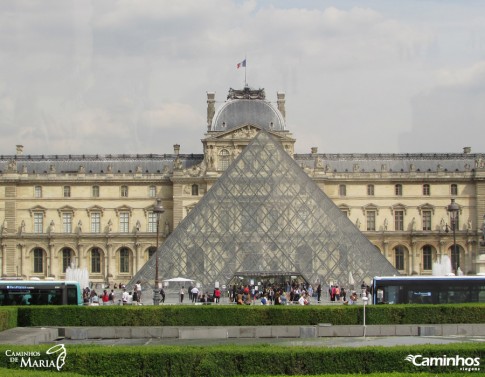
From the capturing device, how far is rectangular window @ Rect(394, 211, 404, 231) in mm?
76062

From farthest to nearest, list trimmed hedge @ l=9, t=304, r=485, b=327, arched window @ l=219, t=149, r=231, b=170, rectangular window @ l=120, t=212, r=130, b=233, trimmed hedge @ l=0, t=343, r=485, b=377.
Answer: rectangular window @ l=120, t=212, r=130, b=233, arched window @ l=219, t=149, r=231, b=170, trimmed hedge @ l=9, t=304, r=485, b=327, trimmed hedge @ l=0, t=343, r=485, b=377

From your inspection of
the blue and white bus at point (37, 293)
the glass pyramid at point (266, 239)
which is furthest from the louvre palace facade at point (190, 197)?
the blue and white bus at point (37, 293)

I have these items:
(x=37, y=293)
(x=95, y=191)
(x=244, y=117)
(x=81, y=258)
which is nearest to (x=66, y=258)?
(x=81, y=258)

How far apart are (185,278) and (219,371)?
89.1ft

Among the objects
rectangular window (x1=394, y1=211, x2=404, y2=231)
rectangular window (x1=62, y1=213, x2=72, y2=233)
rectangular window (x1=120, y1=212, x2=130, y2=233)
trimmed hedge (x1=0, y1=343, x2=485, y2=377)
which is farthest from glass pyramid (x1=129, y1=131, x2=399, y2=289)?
rectangular window (x1=62, y1=213, x2=72, y2=233)

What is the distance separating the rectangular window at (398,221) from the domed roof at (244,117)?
10298 millimetres

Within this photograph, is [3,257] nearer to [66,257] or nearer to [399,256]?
[66,257]

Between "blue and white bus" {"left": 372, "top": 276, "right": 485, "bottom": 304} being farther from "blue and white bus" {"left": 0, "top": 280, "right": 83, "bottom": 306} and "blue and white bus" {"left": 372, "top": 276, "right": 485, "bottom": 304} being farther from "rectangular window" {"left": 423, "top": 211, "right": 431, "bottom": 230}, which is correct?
"rectangular window" {"left": 423, "top": 211, "right": 431, "bottom": 230}

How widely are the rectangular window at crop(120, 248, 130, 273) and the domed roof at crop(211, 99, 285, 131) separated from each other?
10.7 meters

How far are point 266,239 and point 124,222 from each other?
2904 centimetres

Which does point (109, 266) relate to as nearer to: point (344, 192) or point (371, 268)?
point (344, 192)

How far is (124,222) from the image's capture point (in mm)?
76062

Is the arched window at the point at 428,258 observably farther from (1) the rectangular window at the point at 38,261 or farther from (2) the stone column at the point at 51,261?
(1) the rectangular window at the point at 38,261

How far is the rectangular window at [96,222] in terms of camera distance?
76.1 metres
